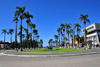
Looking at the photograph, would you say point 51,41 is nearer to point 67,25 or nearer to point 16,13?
point 67,25

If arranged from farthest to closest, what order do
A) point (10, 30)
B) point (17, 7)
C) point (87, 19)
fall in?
1. point (10, 30)
2. point (87, 19)
3. point (17, 7)

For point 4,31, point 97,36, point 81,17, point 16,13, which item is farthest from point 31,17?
point 97,36

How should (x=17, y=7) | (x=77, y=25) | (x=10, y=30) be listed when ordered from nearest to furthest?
(x=17, y=7), (x=77, y=25), (x=10, y=30)

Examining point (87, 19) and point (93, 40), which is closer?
point (87, 19)

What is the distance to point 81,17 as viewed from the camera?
4641 centimetres

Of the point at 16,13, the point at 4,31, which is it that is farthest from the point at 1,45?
the point at 16,13

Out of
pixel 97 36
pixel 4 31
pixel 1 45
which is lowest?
pixel 1 45

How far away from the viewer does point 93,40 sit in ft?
240

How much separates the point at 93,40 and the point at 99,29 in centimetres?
942

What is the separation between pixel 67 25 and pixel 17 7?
37421 millimetres

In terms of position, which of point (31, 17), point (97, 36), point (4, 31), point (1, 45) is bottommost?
point (1, 45)

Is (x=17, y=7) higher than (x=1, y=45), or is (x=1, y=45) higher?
(x=17, y=7)

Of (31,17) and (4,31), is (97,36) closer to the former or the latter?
(31,17)

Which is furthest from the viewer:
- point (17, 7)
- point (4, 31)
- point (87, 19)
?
point (4, 31)
